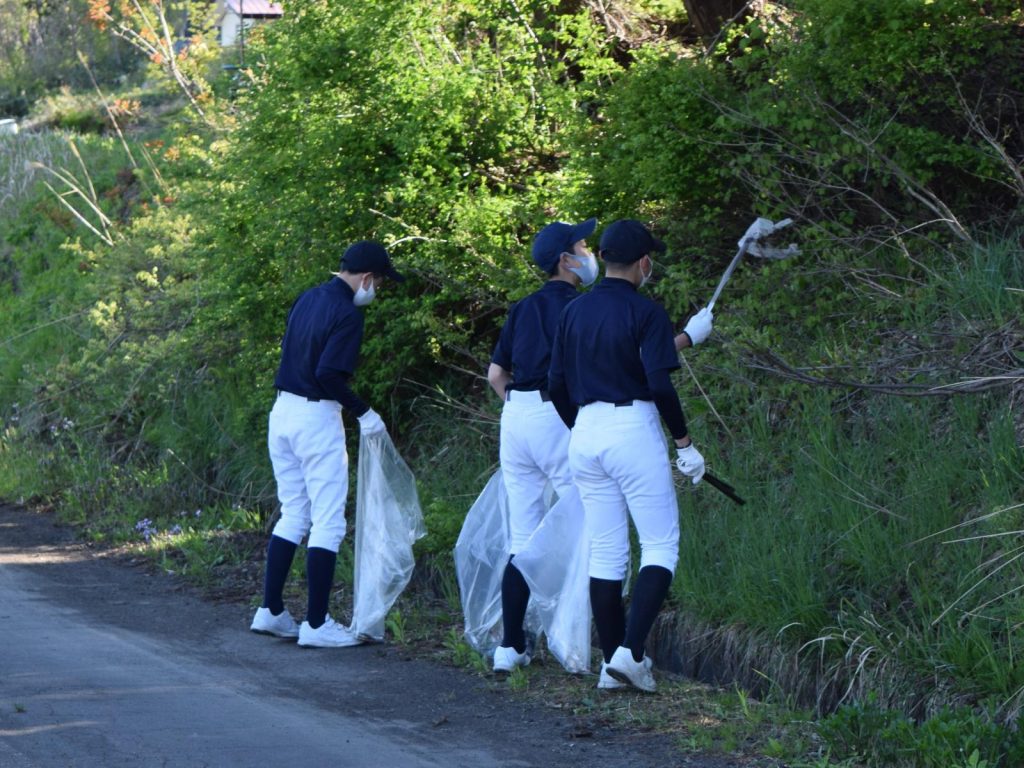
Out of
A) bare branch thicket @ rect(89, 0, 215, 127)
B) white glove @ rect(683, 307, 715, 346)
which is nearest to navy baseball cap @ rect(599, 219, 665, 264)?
white glove @ rect(683, 307, 715, 346)

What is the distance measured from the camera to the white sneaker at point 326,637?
756 cm

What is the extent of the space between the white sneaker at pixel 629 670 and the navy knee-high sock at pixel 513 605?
0.70m

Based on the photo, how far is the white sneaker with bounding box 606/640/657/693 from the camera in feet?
20.3

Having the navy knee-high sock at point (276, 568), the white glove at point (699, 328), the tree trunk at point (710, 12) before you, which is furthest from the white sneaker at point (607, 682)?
the tree trunk at point (710, 12)

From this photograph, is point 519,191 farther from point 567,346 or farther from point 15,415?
point 15,415

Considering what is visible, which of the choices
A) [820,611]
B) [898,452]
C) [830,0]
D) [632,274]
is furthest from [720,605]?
[830,0]

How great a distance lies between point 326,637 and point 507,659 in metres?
1.22

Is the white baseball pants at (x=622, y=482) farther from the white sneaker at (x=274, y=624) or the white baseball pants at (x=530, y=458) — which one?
the white sneaker at (x=274, y=624)

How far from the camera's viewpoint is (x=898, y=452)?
6.99 metres

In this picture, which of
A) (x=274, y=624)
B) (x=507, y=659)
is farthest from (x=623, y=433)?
(x=274, y=624)

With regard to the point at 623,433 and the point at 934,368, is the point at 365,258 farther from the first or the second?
the point at 934,368

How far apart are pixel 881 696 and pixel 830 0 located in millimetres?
3897

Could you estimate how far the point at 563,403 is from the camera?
6461 mm

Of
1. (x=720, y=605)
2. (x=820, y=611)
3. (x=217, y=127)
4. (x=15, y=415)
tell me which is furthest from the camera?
(x=15, y=415)
